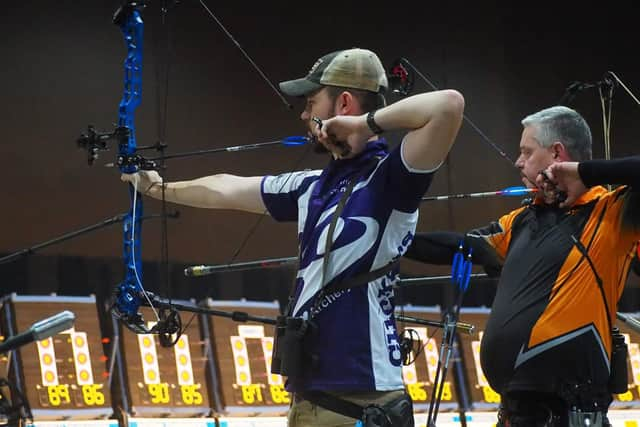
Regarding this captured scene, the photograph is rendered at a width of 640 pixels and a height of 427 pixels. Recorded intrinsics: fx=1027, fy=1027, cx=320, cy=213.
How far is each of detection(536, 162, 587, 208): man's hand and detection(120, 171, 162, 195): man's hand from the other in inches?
41.6

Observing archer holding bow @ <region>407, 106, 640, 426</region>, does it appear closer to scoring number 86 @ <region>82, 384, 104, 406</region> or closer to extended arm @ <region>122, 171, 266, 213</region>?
extended arm @ <region>122, 171, 266, 213</region>

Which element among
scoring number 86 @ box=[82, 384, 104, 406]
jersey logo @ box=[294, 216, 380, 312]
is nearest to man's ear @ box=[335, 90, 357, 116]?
jersey logo @ box=[294, 216, 380, 312]

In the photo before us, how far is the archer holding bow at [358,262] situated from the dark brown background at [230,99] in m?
2.76

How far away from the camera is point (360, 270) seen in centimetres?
208

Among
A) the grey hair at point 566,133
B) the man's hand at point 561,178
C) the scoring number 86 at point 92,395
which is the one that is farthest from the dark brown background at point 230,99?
the man's hand at point 561,178

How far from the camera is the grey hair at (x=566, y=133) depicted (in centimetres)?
266

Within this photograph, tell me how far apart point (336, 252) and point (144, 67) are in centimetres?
343

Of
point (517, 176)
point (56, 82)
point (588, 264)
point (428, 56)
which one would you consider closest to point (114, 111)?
point (56, 82)

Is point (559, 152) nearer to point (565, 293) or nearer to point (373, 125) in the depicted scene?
point (565, 293)

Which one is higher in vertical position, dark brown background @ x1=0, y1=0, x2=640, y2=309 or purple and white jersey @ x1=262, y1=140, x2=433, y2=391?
dark brown background @ x1=0, y1=0, x2=640, y2=309

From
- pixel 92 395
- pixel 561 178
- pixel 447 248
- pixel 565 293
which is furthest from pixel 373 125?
pixel 92 395

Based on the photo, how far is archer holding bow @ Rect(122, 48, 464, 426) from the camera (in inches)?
79.4

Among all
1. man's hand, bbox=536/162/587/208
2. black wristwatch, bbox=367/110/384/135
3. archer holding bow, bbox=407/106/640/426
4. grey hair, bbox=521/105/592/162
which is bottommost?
archer holding bow, bbox=407/106/640/426

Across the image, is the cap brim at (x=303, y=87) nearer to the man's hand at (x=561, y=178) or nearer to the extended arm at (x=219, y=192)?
the extended arm at (x=219, y=192)
